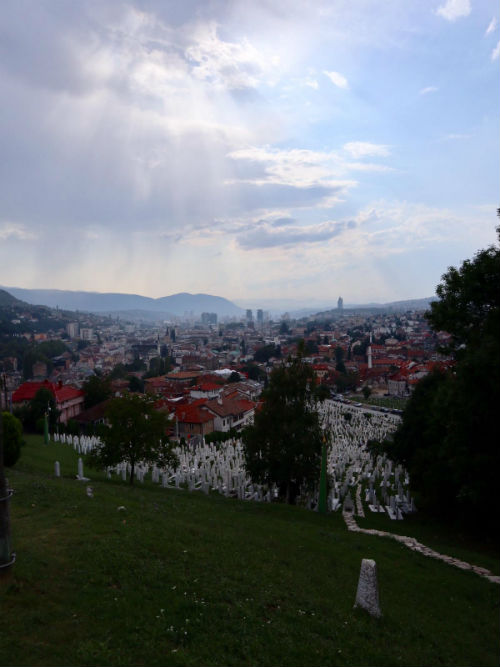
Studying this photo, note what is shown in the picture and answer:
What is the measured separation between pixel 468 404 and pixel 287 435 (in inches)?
285

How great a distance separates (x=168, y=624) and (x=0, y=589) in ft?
6.19

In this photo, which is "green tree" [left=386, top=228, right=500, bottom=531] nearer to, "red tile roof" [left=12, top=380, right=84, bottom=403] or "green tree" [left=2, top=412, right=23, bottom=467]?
"green tree" [left=2, top=412, right=23, bottom=467]

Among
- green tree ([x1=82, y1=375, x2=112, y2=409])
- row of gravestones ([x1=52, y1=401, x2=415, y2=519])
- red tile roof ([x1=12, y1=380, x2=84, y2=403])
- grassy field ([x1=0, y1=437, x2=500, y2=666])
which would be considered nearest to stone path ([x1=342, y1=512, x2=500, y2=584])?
grassy field ([x1=0, y1=437, x2=500, y2=666])

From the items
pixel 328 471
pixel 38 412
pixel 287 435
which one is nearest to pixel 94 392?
pixel 38 412

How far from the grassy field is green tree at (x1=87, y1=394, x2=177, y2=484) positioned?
206 inches

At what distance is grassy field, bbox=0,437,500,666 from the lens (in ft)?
14.6

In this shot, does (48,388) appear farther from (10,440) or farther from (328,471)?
(328,471)

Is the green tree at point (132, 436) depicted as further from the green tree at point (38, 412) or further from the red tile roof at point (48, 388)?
the red tile roof at point (48, 388)

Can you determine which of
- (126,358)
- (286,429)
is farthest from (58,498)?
(126,358)

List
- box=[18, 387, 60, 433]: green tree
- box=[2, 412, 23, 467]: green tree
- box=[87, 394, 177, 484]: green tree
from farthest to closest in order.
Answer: box=[18, 387, 60, 433]: green tree < box=[87, 394, 177, 484]: green tree < box=[2, 412, 23, 467]: green tree

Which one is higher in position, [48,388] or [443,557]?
[443,557]

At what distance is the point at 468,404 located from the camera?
9789 mm

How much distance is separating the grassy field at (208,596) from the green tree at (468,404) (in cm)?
249

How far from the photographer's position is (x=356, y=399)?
73188 millimetres
